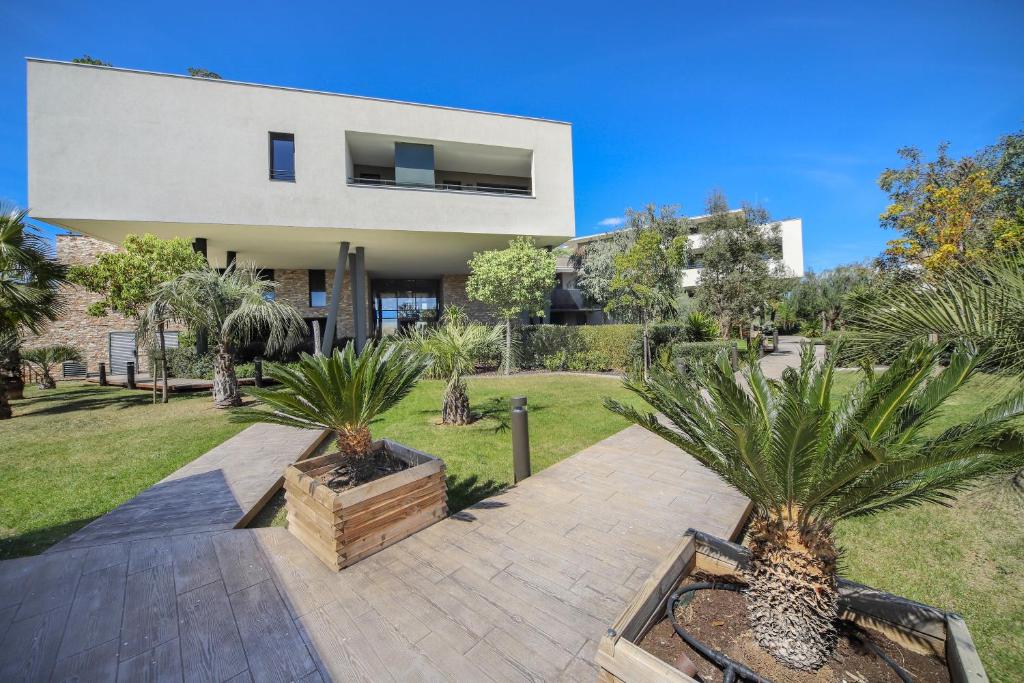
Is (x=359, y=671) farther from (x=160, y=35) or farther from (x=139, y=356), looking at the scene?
(x=139, y=356)

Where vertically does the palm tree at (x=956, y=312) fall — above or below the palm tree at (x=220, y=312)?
below

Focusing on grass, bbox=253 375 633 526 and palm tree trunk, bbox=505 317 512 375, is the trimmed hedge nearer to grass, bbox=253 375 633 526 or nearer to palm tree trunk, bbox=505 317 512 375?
palm tree trunk, bbox=505 317 512 375

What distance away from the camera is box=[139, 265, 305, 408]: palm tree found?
9312 millimetres

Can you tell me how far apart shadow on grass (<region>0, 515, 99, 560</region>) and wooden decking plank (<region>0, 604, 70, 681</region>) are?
145 centimetres

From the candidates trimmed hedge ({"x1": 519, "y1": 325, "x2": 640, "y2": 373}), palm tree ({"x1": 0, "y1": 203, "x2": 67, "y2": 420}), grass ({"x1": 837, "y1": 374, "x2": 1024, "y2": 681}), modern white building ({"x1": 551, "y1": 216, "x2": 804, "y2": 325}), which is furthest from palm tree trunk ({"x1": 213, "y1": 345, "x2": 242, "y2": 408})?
modern white building ({"x1": 551, "y1": 216, "x2": 804, "y2": 325})

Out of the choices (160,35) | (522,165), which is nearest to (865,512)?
(160,35)

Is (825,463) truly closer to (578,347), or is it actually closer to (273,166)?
(578,347)

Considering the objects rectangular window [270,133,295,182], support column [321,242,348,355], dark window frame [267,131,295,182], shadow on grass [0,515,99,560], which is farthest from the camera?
support column [321,242,348,355]

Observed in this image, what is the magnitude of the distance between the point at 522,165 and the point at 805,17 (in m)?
10.8

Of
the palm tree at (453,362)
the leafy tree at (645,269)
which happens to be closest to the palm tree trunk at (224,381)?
the palm tree at (453,362)

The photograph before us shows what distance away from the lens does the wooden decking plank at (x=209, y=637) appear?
2158 mm

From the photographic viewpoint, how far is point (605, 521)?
12.5 ft

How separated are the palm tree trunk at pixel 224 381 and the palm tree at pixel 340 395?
25.4 feet

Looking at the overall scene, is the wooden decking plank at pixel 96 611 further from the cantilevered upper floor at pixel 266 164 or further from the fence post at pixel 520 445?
the cantilevered upper floor at pixel 266 164
